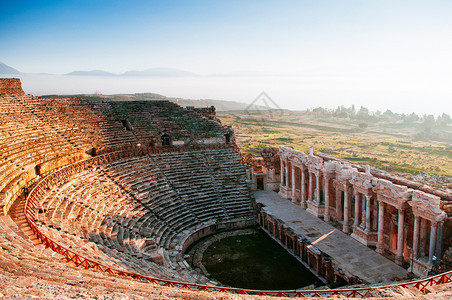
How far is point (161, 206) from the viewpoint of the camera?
23375 millimetres

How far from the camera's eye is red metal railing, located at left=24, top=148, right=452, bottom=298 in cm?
1082

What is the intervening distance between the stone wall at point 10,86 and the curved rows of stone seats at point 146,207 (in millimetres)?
15851

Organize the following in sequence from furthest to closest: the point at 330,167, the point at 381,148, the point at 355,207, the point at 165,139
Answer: the point at 381,148 → the point at 165,139 → the point at 330,167 → the point at 355,207

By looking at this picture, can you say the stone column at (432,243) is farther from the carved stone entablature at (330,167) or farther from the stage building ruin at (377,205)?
the carved stone entablature at (330,167)

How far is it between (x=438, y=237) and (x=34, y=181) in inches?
818

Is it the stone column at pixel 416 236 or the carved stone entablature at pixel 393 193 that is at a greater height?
the carved stone entablature at pixel 393 193

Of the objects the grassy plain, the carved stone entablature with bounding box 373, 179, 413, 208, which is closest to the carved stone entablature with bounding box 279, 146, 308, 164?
the carved stone entablature with bounding box 373, 179, 413, 208

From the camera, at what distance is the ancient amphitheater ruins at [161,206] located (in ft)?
36.1

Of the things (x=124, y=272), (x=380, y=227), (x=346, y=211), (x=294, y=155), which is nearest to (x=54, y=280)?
(x=124, y=272)

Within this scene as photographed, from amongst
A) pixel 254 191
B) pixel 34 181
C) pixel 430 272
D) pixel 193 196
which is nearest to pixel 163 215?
pixel 193 196

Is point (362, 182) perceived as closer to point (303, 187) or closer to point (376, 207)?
point (376, 207)

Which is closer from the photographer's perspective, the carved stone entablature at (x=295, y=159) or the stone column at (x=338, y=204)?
the stone column at (x=338, y=204)

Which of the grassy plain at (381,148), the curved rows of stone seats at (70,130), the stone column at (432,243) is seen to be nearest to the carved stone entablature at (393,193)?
the stone column at (432,243)

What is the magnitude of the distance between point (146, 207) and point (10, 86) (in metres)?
21.3
